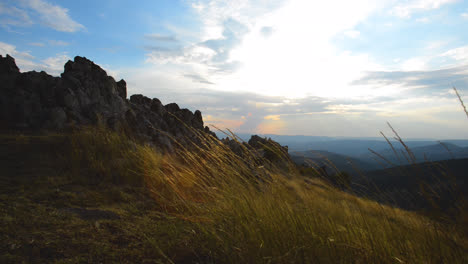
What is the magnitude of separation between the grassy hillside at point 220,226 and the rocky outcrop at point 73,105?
1.13 metres

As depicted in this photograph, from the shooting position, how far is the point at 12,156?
4281mm

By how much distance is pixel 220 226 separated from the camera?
1885 mm

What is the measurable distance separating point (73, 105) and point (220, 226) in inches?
661

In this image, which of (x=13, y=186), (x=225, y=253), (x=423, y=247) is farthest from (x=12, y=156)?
(x=423, y=247)

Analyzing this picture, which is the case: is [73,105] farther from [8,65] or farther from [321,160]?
[321,160]

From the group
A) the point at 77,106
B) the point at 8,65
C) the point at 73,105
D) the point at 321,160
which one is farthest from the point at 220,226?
the point at 8,65

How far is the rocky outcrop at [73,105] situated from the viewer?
9.94 meters

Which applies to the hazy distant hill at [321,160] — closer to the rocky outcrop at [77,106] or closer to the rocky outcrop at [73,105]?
the rocky outcrop at [77,106]

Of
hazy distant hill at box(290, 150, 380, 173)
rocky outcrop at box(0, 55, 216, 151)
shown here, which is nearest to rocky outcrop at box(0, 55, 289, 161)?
rocky outcrop at box(0, 55, 216, 151)

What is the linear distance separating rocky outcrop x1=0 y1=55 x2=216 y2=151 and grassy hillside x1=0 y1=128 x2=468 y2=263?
1131 mm

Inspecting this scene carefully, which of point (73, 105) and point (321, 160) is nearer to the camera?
point (321, 160)

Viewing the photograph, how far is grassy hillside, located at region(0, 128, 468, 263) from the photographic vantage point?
1.63m

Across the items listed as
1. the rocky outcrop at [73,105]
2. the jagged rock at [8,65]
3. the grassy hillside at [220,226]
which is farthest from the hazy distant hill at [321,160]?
the jagged rock at [8,65]

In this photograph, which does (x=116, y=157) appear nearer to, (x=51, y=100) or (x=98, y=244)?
(x=98, y=244)
